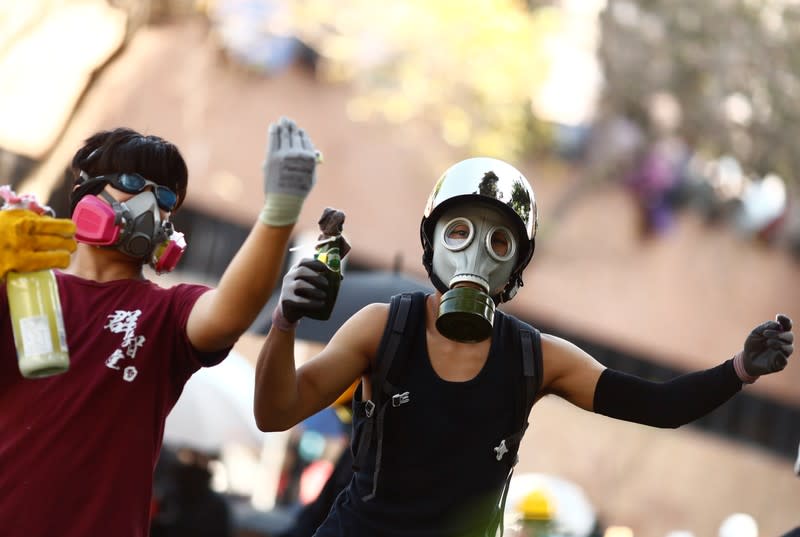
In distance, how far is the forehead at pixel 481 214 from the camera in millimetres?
→ 3770

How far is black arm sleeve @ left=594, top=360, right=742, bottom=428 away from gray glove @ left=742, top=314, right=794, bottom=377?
9cm

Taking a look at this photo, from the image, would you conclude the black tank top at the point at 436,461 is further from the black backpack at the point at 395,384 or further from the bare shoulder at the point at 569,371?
the bare shoulder at the point at 569,371

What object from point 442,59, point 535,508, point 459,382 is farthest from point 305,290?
point 442,59

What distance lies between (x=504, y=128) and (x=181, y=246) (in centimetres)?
1373

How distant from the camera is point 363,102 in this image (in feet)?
55.1

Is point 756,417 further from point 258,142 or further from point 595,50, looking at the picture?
point 258,142

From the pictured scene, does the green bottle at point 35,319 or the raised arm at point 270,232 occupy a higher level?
the raised arm at point 270,232

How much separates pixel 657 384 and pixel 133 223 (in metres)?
1.51

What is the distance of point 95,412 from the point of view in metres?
3.31

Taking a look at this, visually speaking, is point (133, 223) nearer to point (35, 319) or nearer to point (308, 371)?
point (35, 319)

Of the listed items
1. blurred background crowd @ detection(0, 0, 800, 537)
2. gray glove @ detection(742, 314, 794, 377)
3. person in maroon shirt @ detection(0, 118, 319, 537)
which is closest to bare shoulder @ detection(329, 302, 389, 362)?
person in maroon shirt @ detection(0, 118, 319, 537)

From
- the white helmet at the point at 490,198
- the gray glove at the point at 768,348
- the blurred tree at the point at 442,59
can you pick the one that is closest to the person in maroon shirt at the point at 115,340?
the white helmet at the point at 490,198

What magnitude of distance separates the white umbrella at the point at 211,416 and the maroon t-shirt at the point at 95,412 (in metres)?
5.02

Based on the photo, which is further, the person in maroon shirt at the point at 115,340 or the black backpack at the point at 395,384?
the black backpack at the point at 395,384
